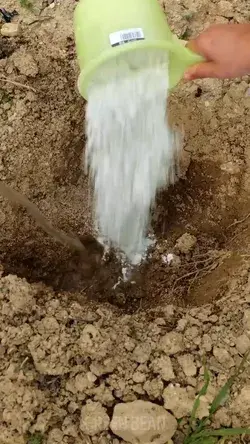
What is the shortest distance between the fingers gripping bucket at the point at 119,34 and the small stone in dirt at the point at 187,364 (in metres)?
0.64

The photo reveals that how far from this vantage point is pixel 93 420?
129cm

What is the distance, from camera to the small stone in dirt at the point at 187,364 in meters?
1.35

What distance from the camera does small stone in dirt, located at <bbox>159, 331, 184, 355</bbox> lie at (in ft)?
4.53

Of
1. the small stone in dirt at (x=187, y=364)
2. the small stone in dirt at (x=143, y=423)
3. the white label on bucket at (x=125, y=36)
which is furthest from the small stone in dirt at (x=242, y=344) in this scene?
the white label on bucket at (x=125, y=36)

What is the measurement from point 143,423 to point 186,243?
577 mm

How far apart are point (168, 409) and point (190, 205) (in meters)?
0.66

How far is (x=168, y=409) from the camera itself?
1317 mm

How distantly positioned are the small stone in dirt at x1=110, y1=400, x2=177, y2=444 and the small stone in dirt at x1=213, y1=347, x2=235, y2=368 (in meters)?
0.17

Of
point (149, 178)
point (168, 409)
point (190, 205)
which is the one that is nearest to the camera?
point (168, 409)

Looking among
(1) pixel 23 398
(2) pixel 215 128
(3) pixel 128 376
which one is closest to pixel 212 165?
(2) pixel 215 128

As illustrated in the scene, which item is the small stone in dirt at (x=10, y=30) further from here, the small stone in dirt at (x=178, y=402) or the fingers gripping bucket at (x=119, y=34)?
the small stone in dirt at (x=178, y=402)

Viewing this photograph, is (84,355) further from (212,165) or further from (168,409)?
(212,165)

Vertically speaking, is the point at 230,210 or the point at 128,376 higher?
the point at 230,210

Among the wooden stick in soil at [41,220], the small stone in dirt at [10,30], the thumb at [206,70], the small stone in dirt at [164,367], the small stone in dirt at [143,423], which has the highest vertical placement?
the small stone in dirt at [10,30]
